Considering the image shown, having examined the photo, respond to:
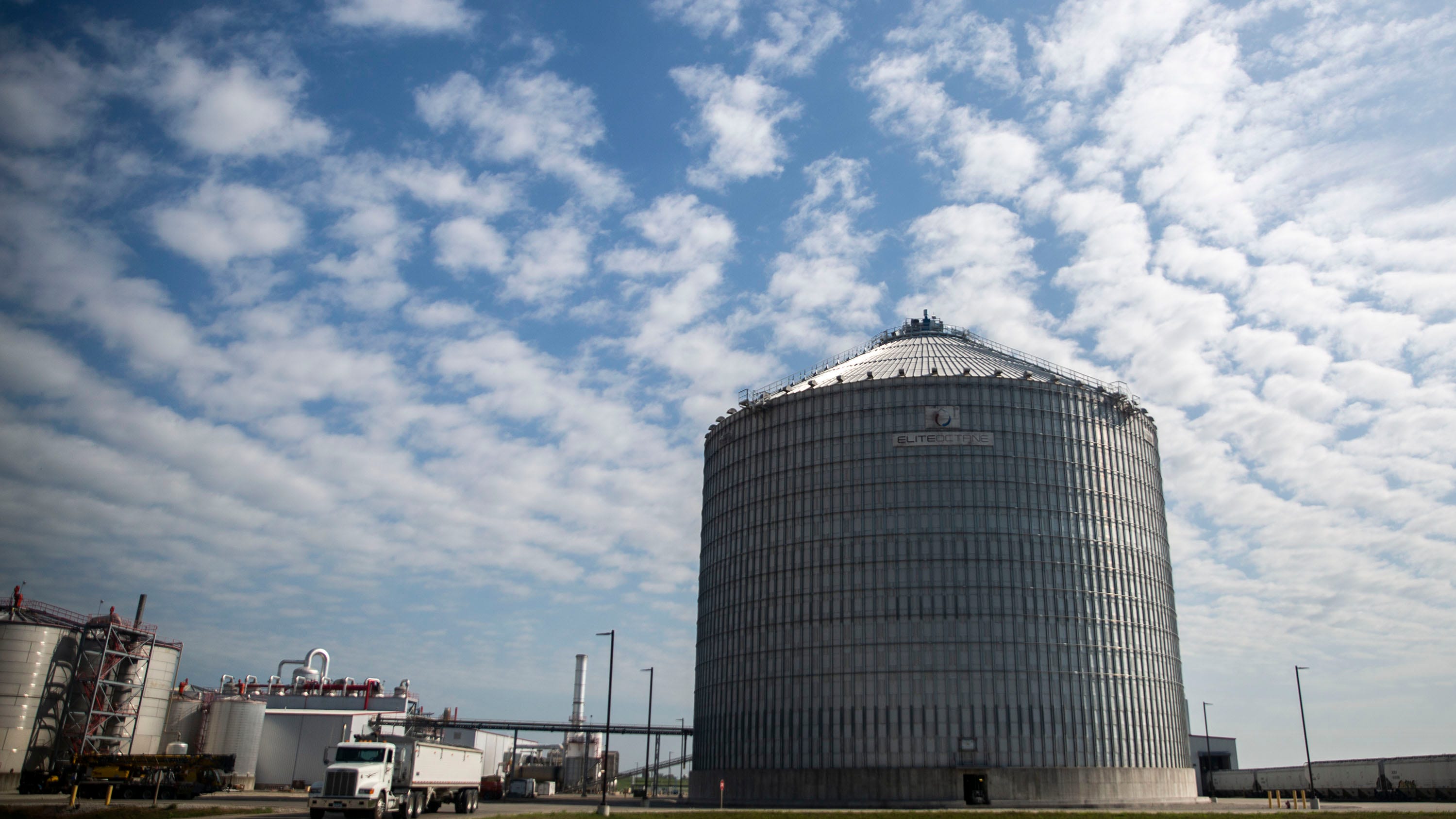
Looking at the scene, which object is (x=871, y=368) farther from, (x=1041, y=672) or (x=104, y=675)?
(x=104, y=675)

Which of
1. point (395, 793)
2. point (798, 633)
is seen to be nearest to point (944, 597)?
point (798, 633)

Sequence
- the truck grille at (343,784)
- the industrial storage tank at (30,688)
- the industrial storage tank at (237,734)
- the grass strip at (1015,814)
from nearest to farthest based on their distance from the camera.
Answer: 1. the truck grille at (343,784)
2. the grass strip at (1015,814)
3. the industrial storage tank at (30,688)
4. the industrial storage tank at (237,734)

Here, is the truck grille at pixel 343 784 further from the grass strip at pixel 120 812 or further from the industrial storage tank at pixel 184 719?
the industrial storage tank at pixel 184 719

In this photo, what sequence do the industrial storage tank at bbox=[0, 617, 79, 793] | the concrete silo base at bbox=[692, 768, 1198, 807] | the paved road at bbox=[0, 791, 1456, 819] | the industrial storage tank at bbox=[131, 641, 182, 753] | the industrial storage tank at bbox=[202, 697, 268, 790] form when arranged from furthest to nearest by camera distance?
1. the industrial storage tank at bbox=[202, 697, 268, 790]
2. the industrial storage tank at bbox=[131, 641, 182, 753]
3. the industrial storage tank at bbox=[0, 617, 79, 793]
4. the concrete silo base at bbox=[692, 768, 1198, 807]
5. the paved road at bbox=[0, 791, 1456, 819]

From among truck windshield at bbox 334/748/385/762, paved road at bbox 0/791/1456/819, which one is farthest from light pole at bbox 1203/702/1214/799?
truck windshield at bbox 334/748/385/762

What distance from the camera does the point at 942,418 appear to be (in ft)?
262

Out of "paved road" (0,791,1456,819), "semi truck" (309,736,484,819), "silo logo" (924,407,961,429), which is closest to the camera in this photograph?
"semi truck" (309,736,484,819)

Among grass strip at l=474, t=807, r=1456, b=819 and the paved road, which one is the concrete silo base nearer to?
the paved road

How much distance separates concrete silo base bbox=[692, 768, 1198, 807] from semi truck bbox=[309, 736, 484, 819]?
28.0 metres

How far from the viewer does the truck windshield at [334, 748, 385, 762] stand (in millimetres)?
43469

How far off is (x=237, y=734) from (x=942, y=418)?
7292cm

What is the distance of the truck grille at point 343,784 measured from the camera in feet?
138

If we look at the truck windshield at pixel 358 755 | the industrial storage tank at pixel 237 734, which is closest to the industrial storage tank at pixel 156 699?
the industrial storage tank at pixel 237 734

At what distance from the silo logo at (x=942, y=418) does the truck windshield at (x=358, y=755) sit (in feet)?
167
